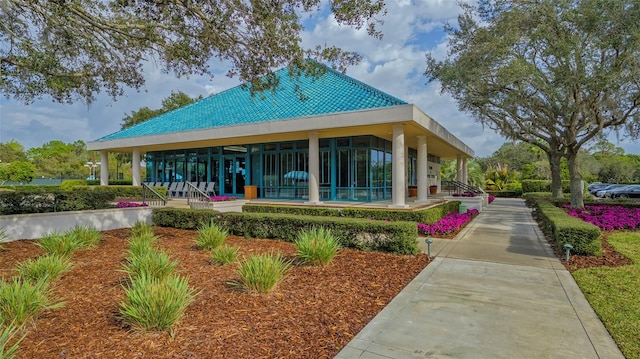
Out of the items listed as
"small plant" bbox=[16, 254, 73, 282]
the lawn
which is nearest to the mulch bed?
the lawn

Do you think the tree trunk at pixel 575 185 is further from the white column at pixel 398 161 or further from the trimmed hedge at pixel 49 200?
the trimmed hedge at pixel 49 200

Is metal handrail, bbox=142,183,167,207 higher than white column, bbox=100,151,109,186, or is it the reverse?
white column, bbox=100,151,109,186

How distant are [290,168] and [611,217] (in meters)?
14.1

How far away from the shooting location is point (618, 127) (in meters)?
15.3

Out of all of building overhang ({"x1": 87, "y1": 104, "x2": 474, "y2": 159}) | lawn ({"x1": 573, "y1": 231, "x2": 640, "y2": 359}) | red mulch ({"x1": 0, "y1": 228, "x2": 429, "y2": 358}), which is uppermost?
building overhang ({"x1": 87, "y1": 104, "x2": 474, "y2": 159})

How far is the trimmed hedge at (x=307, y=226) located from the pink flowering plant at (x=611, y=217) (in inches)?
347

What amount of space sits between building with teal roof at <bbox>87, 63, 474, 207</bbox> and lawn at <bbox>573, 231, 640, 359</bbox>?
7.20 metres

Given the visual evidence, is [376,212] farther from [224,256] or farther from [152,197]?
[152,197]

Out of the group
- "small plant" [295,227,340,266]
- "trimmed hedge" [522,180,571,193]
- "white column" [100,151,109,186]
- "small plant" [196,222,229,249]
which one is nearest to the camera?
"small plant" [295,227,340,266]

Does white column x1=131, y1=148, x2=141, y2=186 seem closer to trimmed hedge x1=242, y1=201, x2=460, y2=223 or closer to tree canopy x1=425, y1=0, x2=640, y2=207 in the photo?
trimmed hedge x1=242, y1=201, x2=460, y2=223

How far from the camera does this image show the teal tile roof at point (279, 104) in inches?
589

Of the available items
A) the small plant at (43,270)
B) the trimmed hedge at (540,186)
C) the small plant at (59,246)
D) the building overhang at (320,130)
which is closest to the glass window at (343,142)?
the building overhang at (320,130)

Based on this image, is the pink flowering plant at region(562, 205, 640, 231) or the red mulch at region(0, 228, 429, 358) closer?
the red mulch at region(0, 228, 429, 358)

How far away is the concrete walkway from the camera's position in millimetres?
3455
